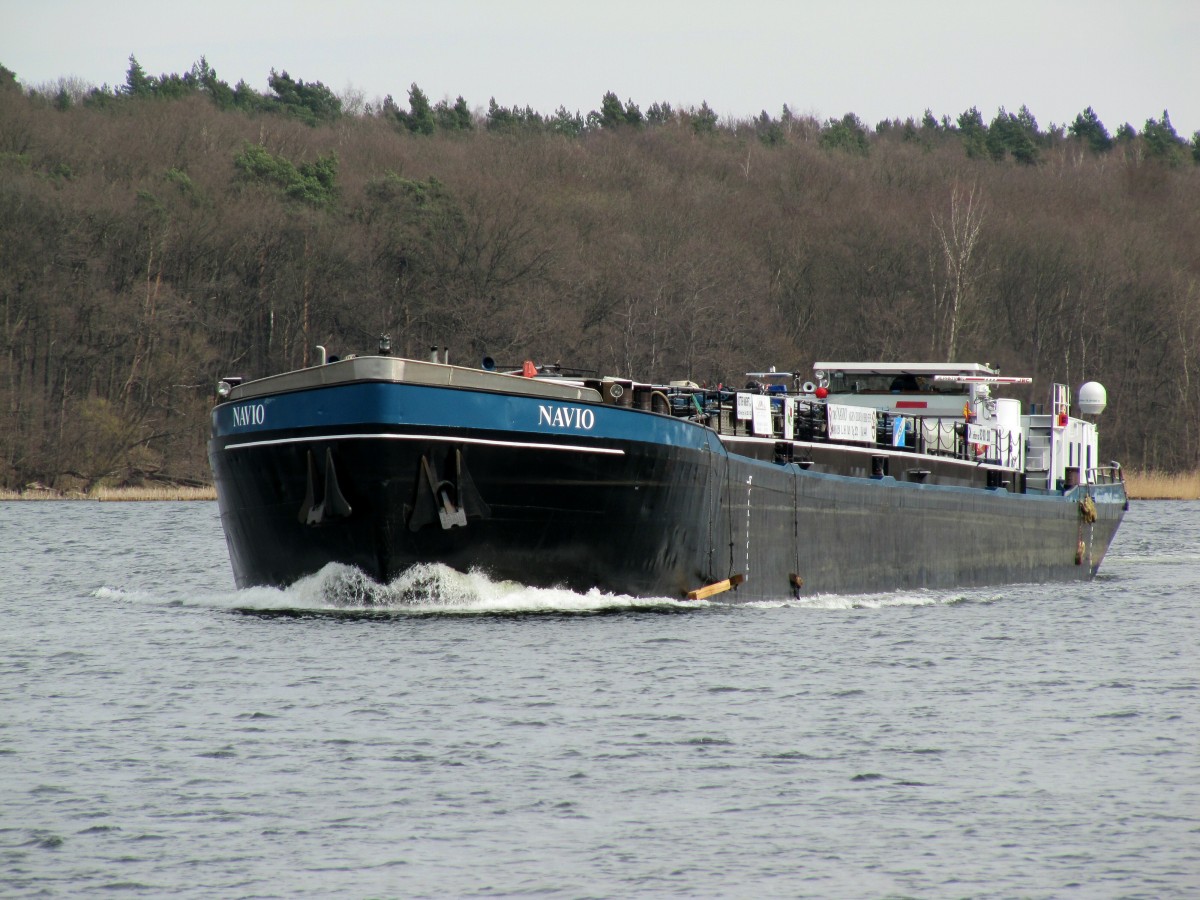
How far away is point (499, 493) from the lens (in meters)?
22.8

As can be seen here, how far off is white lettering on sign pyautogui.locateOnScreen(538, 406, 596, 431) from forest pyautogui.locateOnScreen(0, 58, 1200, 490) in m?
50.6

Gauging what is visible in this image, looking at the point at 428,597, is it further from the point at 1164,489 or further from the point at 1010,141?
the point at 1010,141

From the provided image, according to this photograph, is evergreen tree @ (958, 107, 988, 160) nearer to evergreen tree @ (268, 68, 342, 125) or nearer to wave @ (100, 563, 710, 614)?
evergreen tree @ (268, 68, 342, 125)

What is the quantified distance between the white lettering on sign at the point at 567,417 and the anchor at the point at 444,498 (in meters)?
1.37

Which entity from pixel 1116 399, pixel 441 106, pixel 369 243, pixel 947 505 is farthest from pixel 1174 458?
pixel 441 106

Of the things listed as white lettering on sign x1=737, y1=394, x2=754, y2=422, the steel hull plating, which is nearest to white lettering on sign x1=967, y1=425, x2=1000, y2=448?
the steel hull plating

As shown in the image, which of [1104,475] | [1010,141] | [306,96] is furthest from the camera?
[1010,141]

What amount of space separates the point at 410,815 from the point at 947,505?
21911 mm

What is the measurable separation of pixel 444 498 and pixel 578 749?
7.34 meters

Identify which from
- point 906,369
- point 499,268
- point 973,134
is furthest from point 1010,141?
point 906,369

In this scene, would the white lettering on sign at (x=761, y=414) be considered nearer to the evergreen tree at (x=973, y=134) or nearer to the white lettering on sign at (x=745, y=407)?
the white lettering on sign at (x=745, y=407)

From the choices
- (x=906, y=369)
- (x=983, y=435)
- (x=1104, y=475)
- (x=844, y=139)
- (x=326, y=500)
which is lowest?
(x=326, y=500)

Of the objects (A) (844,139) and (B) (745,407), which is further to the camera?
(A) (844,139)

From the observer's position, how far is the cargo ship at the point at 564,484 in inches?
884
